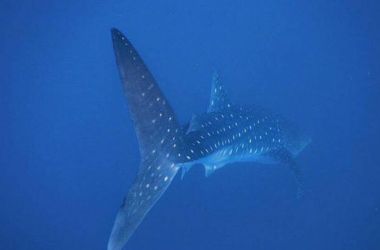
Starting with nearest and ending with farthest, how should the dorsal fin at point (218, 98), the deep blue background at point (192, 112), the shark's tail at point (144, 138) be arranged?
the shark's tail at point (144, 138) → the dorsal fin at point (218, 98) → the deep blue background at point (192, 112)

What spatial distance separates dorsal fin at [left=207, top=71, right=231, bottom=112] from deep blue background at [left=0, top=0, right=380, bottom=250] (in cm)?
496

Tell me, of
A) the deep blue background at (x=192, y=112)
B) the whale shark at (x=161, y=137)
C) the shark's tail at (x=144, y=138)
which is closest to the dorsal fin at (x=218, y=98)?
the whale shark at (x=161, y=137)

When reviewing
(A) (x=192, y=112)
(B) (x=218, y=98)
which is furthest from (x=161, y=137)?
(A) (x=192, y=112)

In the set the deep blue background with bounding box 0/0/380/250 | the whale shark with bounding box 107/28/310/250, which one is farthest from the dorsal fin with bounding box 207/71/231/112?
the deep blue background with bounding box 0/0/380/250

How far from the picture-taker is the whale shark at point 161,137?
329 centimetres

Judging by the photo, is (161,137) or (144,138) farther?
(161,137)

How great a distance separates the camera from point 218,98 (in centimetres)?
719

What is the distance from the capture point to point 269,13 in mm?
37531

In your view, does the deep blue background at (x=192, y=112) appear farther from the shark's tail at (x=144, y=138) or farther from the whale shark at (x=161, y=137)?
the shark's tail at (x=144, y=138)

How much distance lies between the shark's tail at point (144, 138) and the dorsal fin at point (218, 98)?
285 cm

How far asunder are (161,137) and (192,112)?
1516 centimetres

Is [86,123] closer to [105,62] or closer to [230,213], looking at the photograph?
[105,62]

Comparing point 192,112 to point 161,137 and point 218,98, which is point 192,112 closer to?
point 218,98

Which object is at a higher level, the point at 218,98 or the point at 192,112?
the point at 218,98
